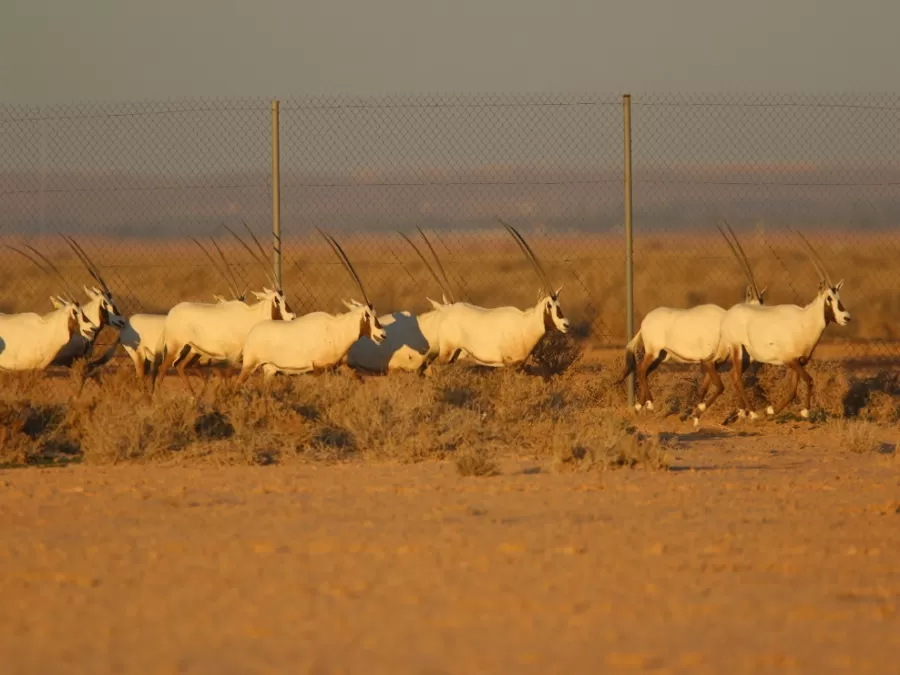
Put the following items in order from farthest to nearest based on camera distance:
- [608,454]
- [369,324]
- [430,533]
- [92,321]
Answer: [92,321], [369,324], [608,454], [430,533]

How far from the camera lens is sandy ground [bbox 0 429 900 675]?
227 inches

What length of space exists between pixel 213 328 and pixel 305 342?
6.52 feet

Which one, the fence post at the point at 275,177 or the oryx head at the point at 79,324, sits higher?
the fence post at the point at 275,177

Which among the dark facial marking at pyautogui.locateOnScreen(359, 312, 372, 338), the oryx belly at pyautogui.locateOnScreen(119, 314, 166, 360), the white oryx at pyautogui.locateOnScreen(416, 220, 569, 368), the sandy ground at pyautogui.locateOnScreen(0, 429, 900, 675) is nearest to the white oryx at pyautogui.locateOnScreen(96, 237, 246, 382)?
the oryx belly at pyautogui.locateOnScreen(119, 314, 166, 360)

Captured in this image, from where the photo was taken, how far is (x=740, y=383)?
16766mm

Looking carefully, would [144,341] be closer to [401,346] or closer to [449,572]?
[401,346]

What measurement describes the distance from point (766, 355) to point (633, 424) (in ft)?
6.09

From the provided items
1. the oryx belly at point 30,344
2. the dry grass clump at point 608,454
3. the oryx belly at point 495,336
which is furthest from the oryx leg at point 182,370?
the dry grass clump at point 608,454

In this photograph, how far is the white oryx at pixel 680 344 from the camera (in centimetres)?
1725

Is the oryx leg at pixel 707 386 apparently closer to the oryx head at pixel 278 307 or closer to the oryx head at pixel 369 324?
the oryx head at pixel 369 324

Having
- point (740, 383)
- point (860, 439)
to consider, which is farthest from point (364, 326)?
point (860, 439)

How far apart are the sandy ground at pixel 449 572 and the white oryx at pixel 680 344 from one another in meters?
5.70

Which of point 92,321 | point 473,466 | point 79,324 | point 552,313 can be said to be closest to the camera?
point 473,466

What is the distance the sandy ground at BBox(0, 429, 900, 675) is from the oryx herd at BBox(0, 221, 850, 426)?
5486 millimetres
